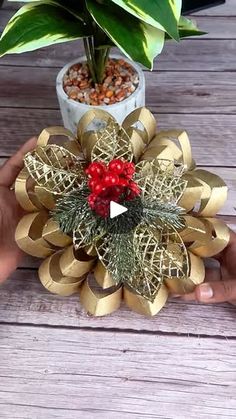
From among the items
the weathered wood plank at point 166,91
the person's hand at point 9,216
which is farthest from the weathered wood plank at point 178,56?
the person's hand at point 9,216

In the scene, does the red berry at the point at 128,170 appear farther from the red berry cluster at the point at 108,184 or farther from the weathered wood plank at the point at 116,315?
the weathered wood plank at the point at 116,315

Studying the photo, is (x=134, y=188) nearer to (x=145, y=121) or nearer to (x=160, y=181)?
(x=160, y=181)

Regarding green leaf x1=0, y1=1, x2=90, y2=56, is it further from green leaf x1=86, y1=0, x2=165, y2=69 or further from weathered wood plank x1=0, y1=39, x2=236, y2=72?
weathered wood plank x1=0, y1=39, x2=236, y2=72

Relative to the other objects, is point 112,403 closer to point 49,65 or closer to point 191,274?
point 191,274

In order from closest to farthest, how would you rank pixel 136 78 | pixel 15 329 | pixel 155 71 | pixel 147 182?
pixel 147 182 < pixel 15 329 < pixel 136 78 < pixel 155 71

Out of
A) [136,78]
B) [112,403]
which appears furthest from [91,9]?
[112,403]

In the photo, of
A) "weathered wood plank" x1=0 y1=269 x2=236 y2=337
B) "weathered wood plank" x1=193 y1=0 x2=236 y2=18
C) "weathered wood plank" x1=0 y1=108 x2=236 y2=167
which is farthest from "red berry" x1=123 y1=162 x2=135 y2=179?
"weathered wood plank" x1=193 y1=0 x2=236 y2=18

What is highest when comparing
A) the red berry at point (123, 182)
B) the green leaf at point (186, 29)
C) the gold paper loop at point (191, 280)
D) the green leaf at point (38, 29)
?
the green leaf at point (38, 29)
